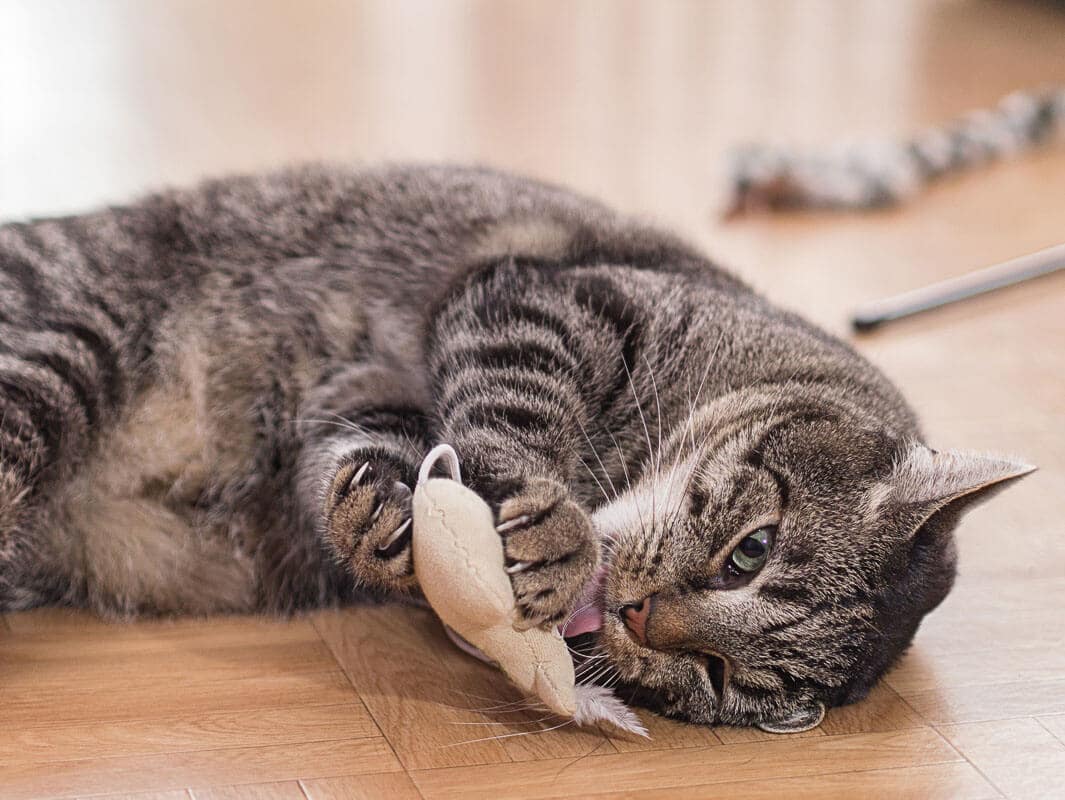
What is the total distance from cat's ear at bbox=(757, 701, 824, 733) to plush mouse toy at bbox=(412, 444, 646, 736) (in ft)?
0.52

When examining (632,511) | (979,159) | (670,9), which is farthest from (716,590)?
(670,9)

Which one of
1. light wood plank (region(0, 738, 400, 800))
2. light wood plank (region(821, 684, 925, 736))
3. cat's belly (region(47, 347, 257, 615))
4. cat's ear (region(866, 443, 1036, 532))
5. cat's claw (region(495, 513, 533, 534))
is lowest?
light wood plank (region(821, 684, 925, 736))

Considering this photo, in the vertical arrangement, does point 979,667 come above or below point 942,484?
below

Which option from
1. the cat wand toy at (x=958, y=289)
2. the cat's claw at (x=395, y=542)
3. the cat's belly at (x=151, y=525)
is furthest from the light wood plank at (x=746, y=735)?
the cat wand toy at (x=958, y=289)

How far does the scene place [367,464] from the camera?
165 centimetres

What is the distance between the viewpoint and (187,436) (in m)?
1.88

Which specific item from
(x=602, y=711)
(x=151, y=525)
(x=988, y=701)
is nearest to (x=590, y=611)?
(x=602, y=711)

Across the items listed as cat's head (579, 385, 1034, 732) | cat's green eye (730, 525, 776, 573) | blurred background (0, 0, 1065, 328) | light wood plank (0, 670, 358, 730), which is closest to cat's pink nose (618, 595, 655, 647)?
cat's head (579, 385, 1034, 732)

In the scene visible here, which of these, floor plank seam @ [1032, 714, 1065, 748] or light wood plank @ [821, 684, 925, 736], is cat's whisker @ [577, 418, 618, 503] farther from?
floor plank seam @ [1032, 714, 1065, 748]

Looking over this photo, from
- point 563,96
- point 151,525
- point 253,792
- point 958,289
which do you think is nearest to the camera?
point 253,792

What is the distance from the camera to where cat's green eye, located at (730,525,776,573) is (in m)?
1.49

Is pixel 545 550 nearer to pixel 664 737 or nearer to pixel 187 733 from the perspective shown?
pixel 664 737

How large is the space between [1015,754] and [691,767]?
415 millimetres

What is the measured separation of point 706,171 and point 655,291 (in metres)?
2.38
